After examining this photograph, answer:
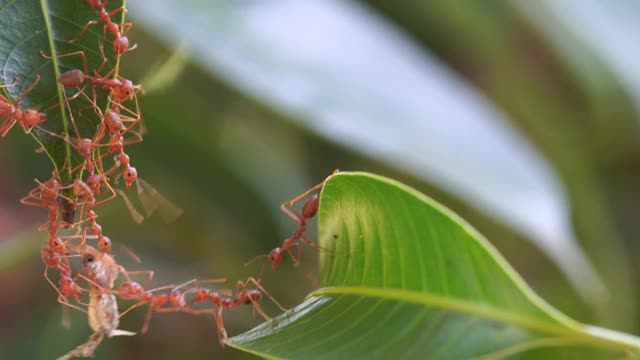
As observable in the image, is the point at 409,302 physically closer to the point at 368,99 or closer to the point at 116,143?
the point at 116,143

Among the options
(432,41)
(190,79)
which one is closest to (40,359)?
(190,79)

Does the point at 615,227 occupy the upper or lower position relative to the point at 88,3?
upper

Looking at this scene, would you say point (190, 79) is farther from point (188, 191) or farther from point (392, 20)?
point (392, 20)

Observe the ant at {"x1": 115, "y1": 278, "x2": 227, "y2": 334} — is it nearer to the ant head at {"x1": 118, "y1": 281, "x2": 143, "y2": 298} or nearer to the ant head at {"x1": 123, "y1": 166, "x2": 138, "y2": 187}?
the ant head at {"x1": 118, "y1": 281, "x2": 143, "y2": 298}

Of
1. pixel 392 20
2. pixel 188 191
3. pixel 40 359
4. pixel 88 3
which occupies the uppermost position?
pixel 392 20

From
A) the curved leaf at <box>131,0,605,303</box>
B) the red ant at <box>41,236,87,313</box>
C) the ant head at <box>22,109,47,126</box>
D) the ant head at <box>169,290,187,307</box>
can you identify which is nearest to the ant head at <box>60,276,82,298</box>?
the red ant at <box>41,236,87,313</box>

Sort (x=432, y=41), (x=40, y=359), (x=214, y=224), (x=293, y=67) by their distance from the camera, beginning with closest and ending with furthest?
(x=293, y=67) < (x=40, y=359) < (x=214, y=224) < (x=432, y=41)

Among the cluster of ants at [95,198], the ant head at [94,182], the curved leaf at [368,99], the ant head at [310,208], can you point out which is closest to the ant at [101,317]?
the cluster of ants at [95,198]

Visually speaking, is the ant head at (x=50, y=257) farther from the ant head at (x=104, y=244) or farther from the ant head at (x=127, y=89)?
the ant head at (x=127, y=89)
